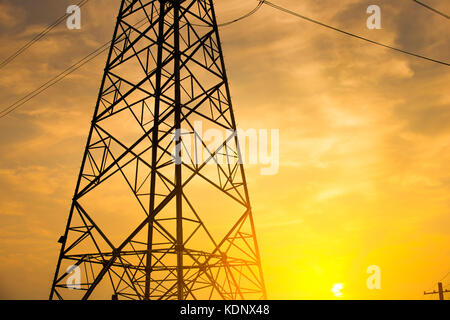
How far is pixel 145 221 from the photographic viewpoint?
1414cm

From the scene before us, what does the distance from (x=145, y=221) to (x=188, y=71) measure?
20.6 feet

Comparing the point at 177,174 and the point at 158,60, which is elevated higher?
the point at 158,60

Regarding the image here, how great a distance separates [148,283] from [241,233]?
3.77m
